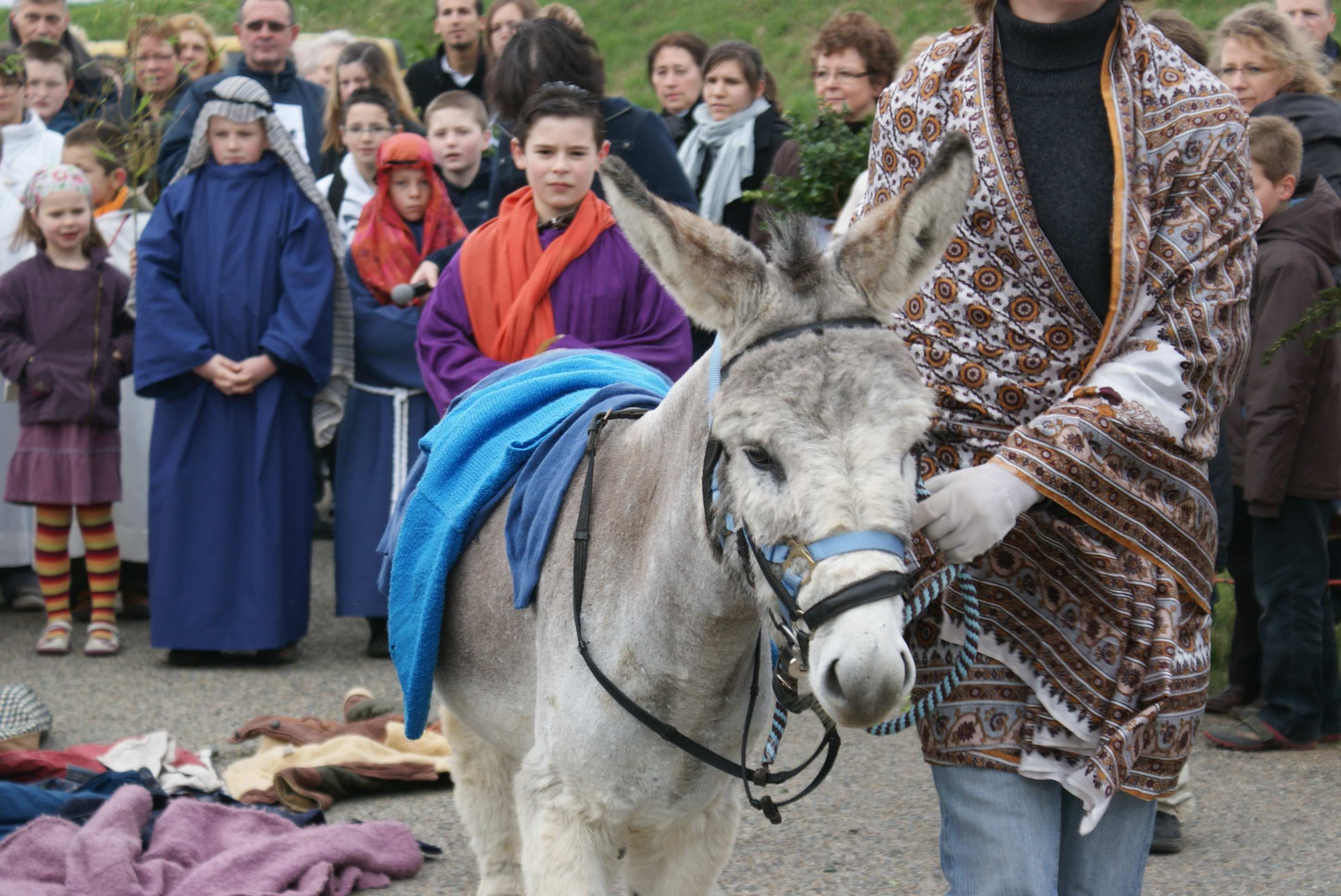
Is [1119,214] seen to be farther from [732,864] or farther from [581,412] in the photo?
[732,864]

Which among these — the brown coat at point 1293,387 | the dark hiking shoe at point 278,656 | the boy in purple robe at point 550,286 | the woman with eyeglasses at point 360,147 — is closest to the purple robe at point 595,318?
the boy in purple robe at point 550,286

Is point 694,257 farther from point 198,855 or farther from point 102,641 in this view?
point 102,641

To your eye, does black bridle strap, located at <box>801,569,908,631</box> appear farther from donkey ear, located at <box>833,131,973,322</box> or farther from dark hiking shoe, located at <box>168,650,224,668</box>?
dark hiking shoe, located at <box>168,650,224,668</box>

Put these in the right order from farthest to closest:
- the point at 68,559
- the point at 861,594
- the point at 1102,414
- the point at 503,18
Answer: the point at 503,18, the point at 68,559, the point at 1102,414, the point at 861,594

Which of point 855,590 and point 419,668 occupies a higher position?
point 855,590

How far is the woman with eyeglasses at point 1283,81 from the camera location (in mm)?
5609

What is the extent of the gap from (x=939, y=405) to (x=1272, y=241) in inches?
131

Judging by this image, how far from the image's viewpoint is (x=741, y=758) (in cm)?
241

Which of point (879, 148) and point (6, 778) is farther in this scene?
point (6, 778)

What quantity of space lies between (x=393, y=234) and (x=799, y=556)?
4966 millimetres

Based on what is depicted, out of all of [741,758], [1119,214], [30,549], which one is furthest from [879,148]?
[30,549]

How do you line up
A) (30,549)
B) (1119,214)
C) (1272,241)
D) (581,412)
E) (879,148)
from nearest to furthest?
(1119,214), (879,148), (581,412), (1272,241), (30,549)

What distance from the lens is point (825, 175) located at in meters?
5.65

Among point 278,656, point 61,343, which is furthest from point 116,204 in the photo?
point 278,656
